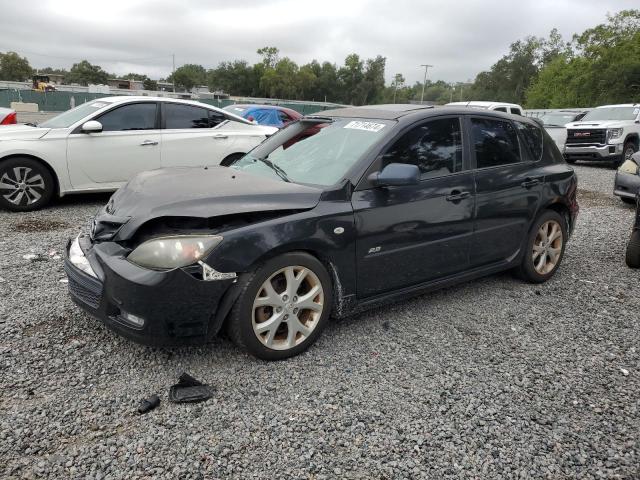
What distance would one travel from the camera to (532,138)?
4832 millimetres

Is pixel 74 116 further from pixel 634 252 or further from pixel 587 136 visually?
pixel 587 136

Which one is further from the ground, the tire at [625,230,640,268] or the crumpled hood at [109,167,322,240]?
the crumpled hood at [109,167,322,240]

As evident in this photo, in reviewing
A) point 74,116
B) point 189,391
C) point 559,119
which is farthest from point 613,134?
point 189,391

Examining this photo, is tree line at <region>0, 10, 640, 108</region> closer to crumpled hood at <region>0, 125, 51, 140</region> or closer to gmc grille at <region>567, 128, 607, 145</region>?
gmc grille at <region>567, 128, 607, 145</region>

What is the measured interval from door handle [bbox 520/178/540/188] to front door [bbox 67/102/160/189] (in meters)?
5.10

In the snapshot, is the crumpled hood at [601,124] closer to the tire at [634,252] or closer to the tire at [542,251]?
the tire at [634,252]

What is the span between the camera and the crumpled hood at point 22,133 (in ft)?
21.9

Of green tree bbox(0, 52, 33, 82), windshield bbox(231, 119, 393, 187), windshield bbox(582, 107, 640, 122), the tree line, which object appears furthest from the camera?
green tree bbox(0, 52, 33, 82)

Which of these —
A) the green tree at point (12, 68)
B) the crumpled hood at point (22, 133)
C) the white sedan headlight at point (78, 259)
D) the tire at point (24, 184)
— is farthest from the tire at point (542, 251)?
the green tree at point (12, 68)

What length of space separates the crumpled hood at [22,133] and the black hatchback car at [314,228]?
12.3ft

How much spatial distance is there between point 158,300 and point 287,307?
79cm

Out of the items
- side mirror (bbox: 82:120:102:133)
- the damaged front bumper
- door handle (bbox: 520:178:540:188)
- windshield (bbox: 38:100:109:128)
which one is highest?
windshield (bbox: 38:100:109:128)

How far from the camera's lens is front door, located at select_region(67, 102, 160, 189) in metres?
6.96

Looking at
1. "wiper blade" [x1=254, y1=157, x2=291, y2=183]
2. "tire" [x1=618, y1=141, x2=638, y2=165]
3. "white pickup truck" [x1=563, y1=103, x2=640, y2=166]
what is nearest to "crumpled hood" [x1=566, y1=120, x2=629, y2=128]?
"white pickup truck" [x1=563, y1=103, x2=640, y2=166]
